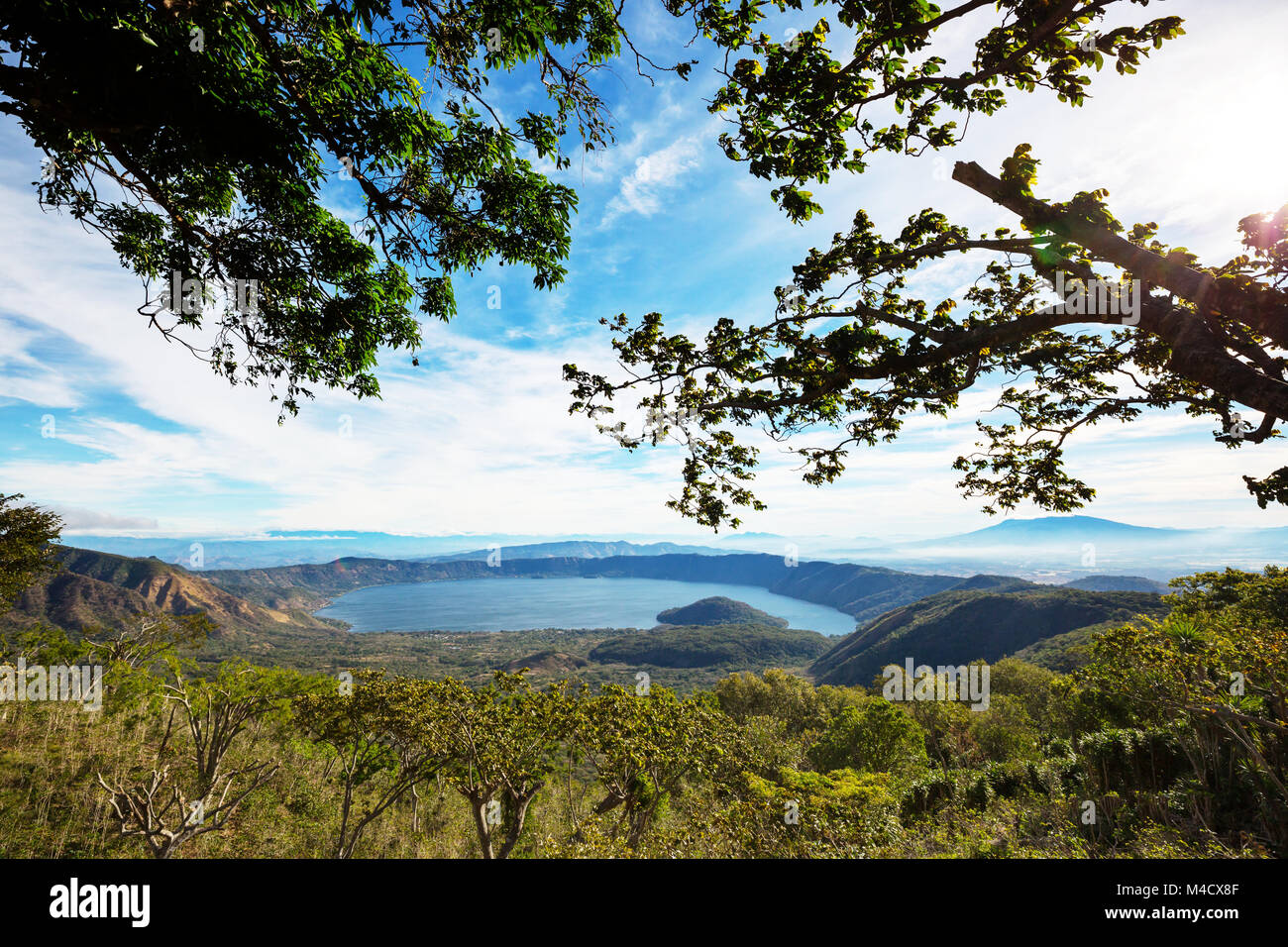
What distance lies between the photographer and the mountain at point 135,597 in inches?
4783

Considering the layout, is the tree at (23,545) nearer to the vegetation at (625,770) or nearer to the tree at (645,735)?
the vegetation at (625,770)

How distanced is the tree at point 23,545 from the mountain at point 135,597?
514 ft

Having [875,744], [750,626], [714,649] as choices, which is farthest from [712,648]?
[875,744]

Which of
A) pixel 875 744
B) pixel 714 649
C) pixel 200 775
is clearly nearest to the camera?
pixel 200 775

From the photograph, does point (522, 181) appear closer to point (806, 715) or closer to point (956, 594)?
point (806, 715)

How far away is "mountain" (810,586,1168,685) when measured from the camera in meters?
94.0

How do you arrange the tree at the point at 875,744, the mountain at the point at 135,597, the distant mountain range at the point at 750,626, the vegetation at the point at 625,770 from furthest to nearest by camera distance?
the mountain at the point at 135,597 < the distant mountain range at the point at 750,626 < the tree at the point at 875,744 < the vegetation at the point at 625,770

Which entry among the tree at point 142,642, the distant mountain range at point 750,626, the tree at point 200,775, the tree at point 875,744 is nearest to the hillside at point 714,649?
the distant mountain range at point 750,626

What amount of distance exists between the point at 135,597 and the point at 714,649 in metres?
177

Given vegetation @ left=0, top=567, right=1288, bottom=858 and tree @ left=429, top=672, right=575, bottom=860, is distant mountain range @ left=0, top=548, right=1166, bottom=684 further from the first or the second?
tree @ left=429, top=672, right=575, bottom=860

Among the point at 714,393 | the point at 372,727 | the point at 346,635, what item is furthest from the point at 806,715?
the point at 346,635

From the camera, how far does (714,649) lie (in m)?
145

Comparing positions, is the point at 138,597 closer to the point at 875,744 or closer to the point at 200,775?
the point at 200,775

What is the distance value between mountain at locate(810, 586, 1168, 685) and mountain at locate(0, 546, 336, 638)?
584ft
